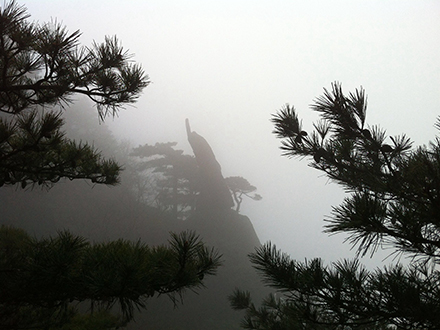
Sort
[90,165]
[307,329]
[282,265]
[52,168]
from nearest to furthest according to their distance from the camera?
[282,265] → [307,329] → [52,168] → [90,165]

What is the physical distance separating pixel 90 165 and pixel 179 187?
51.6 feet

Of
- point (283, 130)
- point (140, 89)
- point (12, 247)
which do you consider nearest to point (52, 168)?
point (12, 247)

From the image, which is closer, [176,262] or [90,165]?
[176,262]

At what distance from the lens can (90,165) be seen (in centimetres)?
272

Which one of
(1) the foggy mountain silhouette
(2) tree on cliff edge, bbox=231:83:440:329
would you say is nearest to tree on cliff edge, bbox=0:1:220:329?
(2) tree on cliff edge, bbox=231:83:440:329

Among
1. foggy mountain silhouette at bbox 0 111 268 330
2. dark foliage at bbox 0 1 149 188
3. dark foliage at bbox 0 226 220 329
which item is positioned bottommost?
foggy mountain silhouette at bbox 0 111 268 330

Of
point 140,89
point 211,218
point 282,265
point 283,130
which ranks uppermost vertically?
point 140,89

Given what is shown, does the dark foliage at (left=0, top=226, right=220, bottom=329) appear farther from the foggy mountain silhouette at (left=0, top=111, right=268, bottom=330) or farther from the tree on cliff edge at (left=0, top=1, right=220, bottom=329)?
the foggy mountain silhouette at (left=0, top=111, right=268, bottom=330)

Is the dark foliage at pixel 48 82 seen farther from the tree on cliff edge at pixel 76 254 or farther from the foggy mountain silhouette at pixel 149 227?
the foggy mountain silhouette at pixel 149 227

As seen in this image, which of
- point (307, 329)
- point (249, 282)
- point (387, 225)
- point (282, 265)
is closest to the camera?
point (387, 225)

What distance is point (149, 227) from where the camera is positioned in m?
14.6

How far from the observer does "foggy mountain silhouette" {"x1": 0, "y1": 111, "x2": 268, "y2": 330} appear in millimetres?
11320

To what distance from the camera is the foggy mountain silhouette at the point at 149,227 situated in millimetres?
11320

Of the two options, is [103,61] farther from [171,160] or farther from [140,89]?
[171,160]
